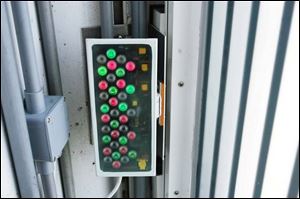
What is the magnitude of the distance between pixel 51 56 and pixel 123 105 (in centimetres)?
23

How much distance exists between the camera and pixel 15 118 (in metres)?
0.64

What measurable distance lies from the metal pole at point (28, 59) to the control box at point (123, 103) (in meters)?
0.11

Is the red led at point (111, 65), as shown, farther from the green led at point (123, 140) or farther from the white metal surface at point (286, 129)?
the white metal surface at point (286, 129)

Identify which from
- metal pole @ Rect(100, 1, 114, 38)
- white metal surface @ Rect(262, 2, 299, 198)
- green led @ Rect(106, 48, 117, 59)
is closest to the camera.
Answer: white metal surface @ Rect(262, 2, 299, 198)

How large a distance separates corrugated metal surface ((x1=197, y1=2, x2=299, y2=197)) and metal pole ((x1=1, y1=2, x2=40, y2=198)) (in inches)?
18.7

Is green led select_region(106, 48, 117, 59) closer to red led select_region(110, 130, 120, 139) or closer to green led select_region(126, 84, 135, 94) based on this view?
green led select_region(126, 84, 135, 94)

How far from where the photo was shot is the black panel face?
70cm

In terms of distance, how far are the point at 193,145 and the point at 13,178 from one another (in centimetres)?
49

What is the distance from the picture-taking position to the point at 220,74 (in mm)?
835

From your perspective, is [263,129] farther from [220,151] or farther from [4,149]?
→ [4,149]

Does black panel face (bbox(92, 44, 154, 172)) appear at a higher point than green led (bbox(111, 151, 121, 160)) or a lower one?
higher

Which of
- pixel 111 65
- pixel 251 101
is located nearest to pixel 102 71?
pixel 111 65

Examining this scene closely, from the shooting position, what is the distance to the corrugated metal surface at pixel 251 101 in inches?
24.1

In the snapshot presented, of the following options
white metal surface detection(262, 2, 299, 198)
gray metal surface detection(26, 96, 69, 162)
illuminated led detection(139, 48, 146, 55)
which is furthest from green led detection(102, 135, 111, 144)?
white metal surface detection(262, 2, 299, 198)
